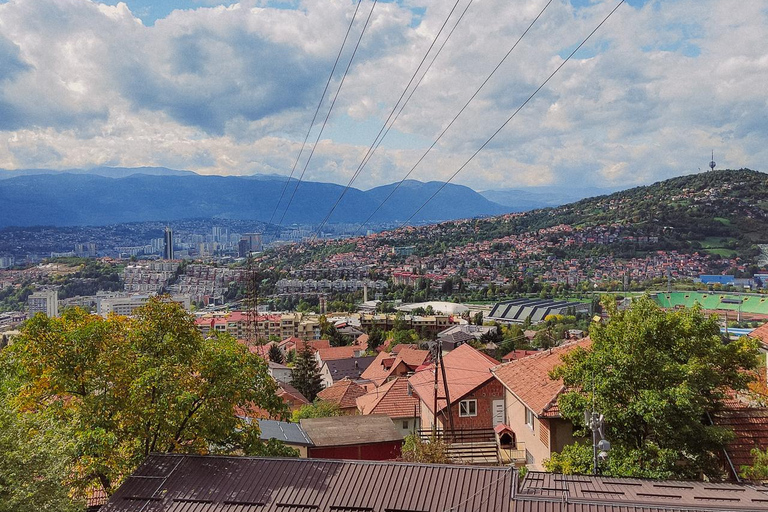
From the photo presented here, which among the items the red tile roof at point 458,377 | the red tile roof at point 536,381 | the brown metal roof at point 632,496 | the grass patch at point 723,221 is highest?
the grass patch at point 723,221

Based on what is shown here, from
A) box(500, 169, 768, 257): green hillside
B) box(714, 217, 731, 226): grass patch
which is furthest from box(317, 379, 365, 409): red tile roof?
box(714, 217, 731, 226): grass patch

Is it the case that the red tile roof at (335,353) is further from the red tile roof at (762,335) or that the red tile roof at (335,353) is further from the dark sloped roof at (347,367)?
the red tile roof at (762,335)

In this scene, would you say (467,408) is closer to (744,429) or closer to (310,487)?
(744,429)

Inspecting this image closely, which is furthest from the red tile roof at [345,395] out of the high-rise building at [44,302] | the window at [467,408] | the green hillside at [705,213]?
the green hillside at [705,213]

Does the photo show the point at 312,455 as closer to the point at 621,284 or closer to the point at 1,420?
the point at 1,420

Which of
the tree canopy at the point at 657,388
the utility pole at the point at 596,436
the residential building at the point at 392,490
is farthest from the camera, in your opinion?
the tree canopy at the point at 657,388

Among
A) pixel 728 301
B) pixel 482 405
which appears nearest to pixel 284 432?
pixel 482 405

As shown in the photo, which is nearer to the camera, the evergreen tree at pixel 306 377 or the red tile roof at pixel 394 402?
the red tile roof at pixel 394 402

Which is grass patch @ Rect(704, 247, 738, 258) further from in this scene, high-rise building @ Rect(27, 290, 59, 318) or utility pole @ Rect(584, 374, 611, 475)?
high-rise building @ Rect(27, 290, 59, 318)
